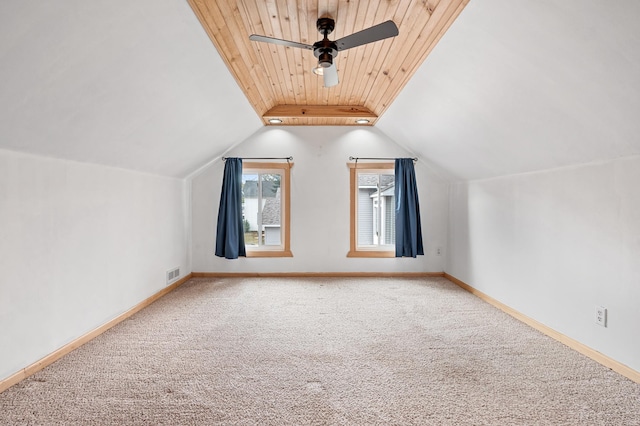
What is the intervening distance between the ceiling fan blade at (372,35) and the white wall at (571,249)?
68.2 inches

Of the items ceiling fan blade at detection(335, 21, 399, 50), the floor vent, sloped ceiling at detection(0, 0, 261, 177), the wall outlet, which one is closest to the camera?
sloped ceiling at detection(0, 0, 261, 177)

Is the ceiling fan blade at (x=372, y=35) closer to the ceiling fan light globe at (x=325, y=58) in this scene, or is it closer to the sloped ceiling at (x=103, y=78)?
the ceiling fan light globe at (x=325, y=58)

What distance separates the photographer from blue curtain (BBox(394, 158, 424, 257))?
14.7 feet

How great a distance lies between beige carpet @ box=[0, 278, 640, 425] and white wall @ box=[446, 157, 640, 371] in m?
0.26

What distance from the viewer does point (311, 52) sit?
2691 mm

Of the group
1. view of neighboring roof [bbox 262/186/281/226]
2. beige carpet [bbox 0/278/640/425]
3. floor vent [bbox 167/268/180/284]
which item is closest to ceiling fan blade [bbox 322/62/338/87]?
beige carpet [bbox 0/278/640/425]

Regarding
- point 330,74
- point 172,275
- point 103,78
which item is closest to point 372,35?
point 330,74

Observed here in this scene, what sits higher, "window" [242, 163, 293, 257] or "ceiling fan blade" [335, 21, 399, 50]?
"ceiling fan blade" [335, 21, 399, 50]

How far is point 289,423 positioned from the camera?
1.59m

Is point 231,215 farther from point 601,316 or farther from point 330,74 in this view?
point 601,316

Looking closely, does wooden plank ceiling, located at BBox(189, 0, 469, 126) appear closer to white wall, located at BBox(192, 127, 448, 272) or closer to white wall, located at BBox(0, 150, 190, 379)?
white wall, located at BBox(192, 127, 448, 272)

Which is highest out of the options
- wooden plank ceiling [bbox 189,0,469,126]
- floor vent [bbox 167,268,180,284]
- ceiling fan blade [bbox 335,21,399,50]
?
wooden plank ceiling [bbox 189,0,469,126]

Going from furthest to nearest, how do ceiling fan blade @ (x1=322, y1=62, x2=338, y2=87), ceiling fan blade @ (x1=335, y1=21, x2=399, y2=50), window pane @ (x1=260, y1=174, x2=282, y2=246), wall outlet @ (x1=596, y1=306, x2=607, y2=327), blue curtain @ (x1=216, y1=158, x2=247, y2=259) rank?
window pane @ (x1=260, y1=174, x2=282, y2=246) < blue curtain @ (x1=216, y1=158, x2=247, y2=259) < ceiling fan blade @ (x1=322, y1=62, x2=338, y2=87) < wall outlet @ (x1=596, y1=306, x2=607, y2=327) < ceiling fan blade @ (x1=335, y1=21, x2=399, y2=50)

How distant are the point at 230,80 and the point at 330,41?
1.14 metres
